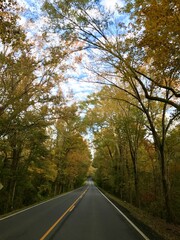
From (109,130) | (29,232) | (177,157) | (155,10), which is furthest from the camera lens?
(109,130)

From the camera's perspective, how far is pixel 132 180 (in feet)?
90.3

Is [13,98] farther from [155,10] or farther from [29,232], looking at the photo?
[155,10]

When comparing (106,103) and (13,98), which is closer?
(13,98)

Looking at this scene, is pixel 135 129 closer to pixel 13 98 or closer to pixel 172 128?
pixel 172 128

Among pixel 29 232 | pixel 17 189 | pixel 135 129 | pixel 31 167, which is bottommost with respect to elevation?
pixel 29 232

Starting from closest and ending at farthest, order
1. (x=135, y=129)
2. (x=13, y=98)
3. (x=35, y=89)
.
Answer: (x=13, y=98), (x=35, y=89), (x=135, y=129)

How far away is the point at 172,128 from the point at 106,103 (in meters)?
6.51

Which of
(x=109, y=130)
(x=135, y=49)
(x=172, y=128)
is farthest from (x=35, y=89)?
(x=109, y=130)

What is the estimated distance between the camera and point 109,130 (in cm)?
3022

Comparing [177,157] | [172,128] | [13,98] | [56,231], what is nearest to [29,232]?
[56,231]

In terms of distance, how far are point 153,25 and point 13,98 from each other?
8411 mm

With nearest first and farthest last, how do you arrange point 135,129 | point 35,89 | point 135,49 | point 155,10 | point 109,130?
point 155,10, point 135,49, point 35,89, point 135,129, point 109,130

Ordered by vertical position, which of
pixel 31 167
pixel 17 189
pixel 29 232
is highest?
pixel 31 167

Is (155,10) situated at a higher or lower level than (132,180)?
higher
